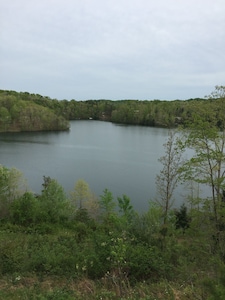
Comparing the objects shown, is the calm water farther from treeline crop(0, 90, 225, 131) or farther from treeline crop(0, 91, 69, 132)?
treeline crop(0, 91, 69, 132)

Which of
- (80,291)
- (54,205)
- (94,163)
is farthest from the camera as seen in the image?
(94,163)

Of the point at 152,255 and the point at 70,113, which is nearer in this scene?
the point at 152,255

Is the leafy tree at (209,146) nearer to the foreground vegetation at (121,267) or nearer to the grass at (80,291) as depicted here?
the foreground vegetation at (121,267)

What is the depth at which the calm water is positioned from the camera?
79.2 feet

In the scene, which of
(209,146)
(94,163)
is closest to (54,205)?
(209,146)

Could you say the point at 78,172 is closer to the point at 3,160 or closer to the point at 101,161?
the point at 101,161

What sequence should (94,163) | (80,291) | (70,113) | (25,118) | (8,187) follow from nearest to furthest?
1. (80,291)
2. (8,187)
3. (94,163)
4. (25,118)
5. (70,113)

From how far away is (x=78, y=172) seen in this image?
93.5ft

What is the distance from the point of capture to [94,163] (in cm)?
3262

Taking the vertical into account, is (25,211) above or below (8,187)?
below

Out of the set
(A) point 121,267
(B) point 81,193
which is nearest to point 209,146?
(A) point 121,267

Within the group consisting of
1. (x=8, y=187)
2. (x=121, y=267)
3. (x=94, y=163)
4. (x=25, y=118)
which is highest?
(x=25, y=118)

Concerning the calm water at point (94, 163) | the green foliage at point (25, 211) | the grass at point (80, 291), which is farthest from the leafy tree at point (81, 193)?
the grass at point (80, 291)

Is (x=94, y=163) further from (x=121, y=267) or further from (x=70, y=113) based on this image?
(x=70, y=113)
